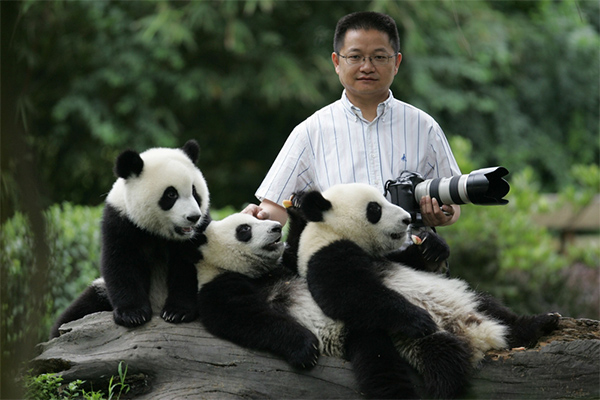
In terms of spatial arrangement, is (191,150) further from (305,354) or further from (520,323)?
(520,323)

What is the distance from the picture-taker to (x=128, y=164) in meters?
3.53

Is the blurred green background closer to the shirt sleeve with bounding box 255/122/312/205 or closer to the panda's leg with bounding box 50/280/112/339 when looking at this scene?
the shirt sleeve with bounding box 255/122/312/205

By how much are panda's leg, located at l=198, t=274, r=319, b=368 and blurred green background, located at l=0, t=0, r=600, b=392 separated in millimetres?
4238

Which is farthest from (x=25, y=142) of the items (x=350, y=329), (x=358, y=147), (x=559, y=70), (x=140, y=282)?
(x=559, y=70)

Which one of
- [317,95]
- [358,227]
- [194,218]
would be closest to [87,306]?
[194,218]

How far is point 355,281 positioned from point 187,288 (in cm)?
101

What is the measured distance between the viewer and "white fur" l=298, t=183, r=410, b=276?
345 centimetres

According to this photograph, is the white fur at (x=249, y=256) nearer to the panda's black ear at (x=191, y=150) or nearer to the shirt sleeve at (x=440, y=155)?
the panda's black ear at (x=191, y=150)

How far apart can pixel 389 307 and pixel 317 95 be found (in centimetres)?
738

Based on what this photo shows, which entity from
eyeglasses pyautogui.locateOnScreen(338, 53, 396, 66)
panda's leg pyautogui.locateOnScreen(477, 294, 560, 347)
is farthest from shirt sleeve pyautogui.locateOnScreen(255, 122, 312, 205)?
panda's leg pyautogui.locateOnScreen(477, 294, 560, 347)

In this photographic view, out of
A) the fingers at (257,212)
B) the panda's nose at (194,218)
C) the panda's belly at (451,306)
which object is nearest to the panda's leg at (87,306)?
the panda's nose at (194,218)

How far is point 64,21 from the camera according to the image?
10.1m

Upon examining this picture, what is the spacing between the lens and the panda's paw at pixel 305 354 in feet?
10.4

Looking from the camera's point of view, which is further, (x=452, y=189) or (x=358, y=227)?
(x=358, y=227)
